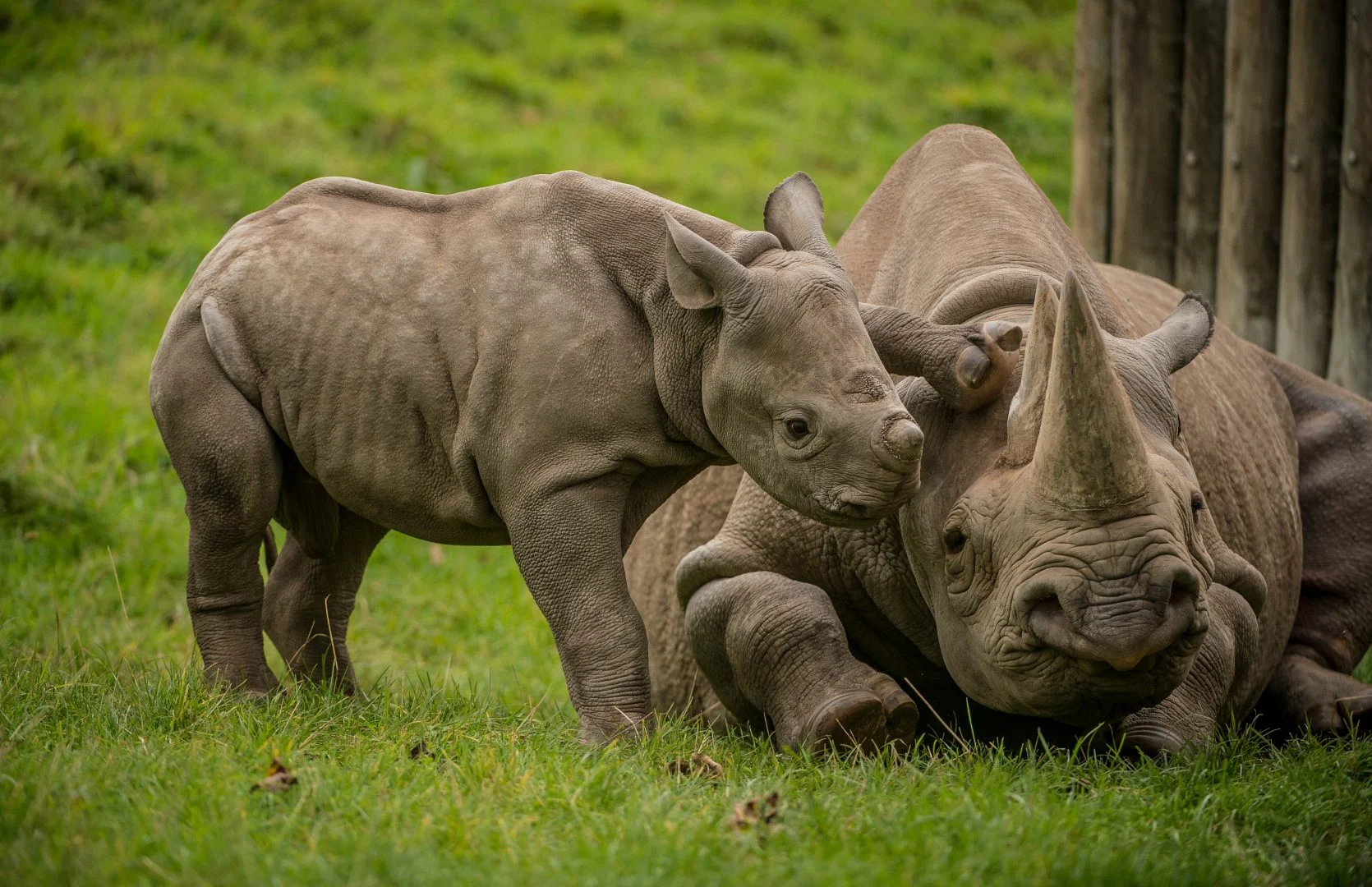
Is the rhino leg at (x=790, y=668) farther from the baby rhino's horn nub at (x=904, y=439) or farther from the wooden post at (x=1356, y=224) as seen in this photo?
the wooden post at (x=1356, y=224)

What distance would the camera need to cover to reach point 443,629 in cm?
769

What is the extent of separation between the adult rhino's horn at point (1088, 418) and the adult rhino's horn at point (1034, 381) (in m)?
0.22

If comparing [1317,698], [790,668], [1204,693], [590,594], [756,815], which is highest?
[590,594]

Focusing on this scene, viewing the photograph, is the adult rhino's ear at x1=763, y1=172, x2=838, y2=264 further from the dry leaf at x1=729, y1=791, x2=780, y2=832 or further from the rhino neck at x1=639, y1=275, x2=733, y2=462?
the dry leaf at x1=729, y1=791, x2=780, y2=832

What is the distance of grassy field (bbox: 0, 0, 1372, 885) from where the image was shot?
12.2 ft

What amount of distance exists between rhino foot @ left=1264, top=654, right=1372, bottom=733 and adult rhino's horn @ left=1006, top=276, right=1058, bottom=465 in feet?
5.78

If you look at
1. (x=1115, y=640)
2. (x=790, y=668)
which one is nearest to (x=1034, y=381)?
(x=1115, y=640)

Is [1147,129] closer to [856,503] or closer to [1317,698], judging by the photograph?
[1317,698]

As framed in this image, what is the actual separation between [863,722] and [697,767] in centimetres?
53

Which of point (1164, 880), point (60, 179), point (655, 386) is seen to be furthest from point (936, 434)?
point (60, 179)

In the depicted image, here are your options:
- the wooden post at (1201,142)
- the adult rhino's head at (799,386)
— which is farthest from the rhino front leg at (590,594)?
A: the wooden post at (1201,142)

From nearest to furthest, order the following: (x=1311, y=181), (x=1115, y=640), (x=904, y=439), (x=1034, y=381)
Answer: (x=1115, y=640) < (x=904, y=439) < (x=1034, y=381) < (x=1311, y=181)

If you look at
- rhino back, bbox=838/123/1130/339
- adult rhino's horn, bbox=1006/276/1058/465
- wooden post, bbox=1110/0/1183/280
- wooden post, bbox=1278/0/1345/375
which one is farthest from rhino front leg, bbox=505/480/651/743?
wooden post, bbox=1110/0/1183/280

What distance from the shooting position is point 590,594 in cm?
463
